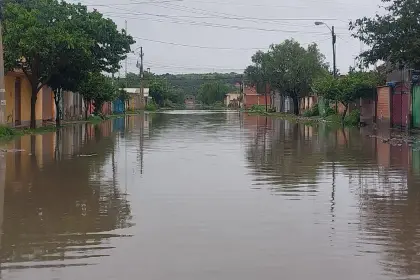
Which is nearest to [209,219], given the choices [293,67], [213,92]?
[293,67]

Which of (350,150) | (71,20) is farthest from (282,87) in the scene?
(350,150)

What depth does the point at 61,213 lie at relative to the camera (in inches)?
404

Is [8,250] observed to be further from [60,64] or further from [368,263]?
[60,64]

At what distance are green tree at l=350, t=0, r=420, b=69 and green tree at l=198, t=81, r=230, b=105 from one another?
15559 cm

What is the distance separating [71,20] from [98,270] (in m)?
34.2

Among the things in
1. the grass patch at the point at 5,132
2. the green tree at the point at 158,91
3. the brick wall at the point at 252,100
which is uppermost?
the green tree at the point at 158,91

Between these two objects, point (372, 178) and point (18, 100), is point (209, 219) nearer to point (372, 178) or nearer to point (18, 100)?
point (372, 178)

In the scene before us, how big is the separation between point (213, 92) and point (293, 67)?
121577mm

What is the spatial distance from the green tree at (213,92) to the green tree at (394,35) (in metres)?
156

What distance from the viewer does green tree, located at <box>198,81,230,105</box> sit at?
189m

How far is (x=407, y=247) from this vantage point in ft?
26.1

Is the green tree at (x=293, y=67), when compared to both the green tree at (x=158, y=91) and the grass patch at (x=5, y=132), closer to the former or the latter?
the grass patch at (x=5, y=132)

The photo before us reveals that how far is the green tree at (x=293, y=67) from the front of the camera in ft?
226

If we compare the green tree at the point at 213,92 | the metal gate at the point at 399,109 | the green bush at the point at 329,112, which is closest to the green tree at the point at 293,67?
the green bush at the point at 329,112
